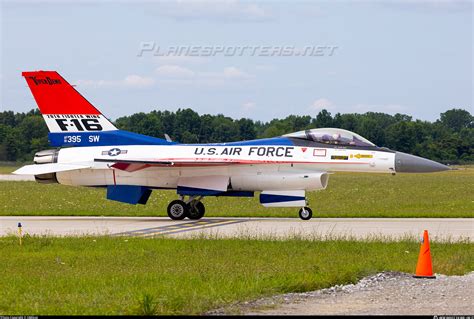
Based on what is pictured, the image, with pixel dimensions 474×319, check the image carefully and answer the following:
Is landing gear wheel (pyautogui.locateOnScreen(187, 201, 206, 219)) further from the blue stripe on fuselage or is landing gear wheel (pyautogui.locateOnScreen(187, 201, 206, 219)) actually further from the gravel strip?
the gravel strip

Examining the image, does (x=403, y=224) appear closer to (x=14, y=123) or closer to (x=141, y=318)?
(x=141, y=318)

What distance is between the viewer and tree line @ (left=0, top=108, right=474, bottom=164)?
80438mm

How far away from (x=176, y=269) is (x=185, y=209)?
10.3m

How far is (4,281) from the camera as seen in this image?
13.0 metres

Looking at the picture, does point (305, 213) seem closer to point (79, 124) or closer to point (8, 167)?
point (79, 124)

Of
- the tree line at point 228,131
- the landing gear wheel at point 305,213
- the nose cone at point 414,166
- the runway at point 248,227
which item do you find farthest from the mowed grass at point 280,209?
the tree line at point 228,131

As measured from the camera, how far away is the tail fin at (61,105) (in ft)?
80.0

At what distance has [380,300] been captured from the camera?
11.4m

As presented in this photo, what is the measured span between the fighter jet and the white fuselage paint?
0.08 feet

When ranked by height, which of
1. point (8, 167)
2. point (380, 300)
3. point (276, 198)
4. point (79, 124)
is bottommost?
point (380, 300)

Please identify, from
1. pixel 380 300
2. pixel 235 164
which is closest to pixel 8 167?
pixel 235 164

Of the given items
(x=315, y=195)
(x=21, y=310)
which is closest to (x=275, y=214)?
(x=315, y=195)

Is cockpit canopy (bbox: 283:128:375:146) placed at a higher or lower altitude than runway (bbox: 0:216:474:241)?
higher

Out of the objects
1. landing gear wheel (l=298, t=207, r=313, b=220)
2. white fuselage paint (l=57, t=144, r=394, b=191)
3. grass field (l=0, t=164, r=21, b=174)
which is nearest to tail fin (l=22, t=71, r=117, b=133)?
white fuselage paint (l=57, t=144, r=394, b=191)
